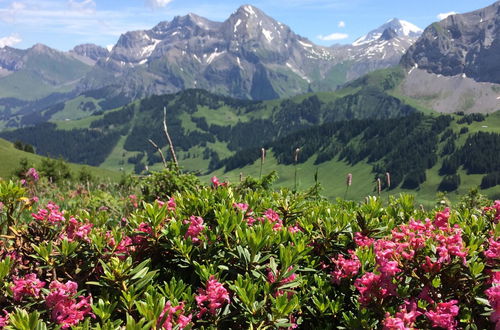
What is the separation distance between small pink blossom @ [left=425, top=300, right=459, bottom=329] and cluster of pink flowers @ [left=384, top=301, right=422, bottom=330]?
0.14m

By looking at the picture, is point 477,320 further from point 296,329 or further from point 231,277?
point 231,277

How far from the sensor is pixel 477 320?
15.3 ft

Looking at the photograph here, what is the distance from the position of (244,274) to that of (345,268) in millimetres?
1369

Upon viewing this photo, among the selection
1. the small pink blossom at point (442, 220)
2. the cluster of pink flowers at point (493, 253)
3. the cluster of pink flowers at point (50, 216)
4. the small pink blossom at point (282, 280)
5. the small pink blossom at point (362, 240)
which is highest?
the cluster of pink flowers at point (50, 216)

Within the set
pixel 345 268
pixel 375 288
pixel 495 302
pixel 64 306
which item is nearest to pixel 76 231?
pixel 64 306

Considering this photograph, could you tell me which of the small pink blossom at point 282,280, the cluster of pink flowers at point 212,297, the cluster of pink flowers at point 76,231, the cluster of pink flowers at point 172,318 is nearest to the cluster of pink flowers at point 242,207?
the small pink blossom at point 282,280

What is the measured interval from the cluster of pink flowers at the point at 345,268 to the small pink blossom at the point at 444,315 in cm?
112

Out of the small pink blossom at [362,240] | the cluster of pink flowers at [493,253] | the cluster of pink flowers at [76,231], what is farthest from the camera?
the small pink blossom at [362,240]

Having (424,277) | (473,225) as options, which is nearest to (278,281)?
(424,277)

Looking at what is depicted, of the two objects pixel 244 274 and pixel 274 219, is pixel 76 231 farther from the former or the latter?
pixel 274 219

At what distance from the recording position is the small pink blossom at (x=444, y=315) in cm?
418

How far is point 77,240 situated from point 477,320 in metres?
5.38

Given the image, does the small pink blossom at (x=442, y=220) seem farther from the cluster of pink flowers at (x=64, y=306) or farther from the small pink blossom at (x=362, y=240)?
the cluster of pink flowers at (x=64, y=306)

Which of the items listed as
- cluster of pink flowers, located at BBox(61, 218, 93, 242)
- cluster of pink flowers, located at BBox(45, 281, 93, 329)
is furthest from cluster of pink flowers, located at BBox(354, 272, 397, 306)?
cluster of pink flowers, located at BBox(61, 218, 93, 242)
